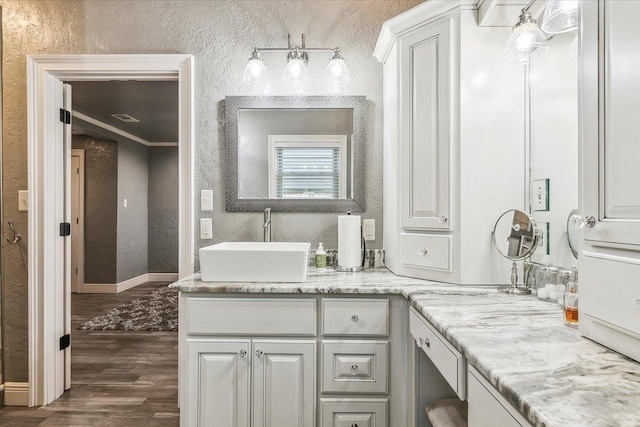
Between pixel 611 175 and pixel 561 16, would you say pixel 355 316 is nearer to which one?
pixel 611 175

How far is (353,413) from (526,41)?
66.0 inches

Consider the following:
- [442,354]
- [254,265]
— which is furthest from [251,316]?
[442,354]

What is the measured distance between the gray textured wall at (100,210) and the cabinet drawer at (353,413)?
497 cm

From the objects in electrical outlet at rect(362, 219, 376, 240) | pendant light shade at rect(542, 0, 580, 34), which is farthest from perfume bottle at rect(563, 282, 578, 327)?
electrical outlet at rect(362, 219, 376, 240)

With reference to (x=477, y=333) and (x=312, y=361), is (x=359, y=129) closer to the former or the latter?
(x=312, y=361)

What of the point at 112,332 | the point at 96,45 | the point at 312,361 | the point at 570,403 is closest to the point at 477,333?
the point at 570,403

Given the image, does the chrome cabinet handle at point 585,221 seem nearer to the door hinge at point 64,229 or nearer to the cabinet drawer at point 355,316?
the cabinet drawer at point 355,316

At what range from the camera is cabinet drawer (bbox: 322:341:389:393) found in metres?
1.70

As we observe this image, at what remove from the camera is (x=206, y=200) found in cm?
230

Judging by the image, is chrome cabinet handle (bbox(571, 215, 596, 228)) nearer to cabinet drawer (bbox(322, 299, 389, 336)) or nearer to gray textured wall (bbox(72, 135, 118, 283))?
cabinet drawer (bbox(322, 299, 389, 336))

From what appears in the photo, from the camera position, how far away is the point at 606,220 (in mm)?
944

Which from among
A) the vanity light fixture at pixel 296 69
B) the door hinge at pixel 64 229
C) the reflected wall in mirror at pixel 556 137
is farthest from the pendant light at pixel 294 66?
the door hinge at pixel 64 229

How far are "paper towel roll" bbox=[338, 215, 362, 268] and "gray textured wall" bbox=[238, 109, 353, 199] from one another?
29 centimetres

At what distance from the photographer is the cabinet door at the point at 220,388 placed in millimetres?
1704
